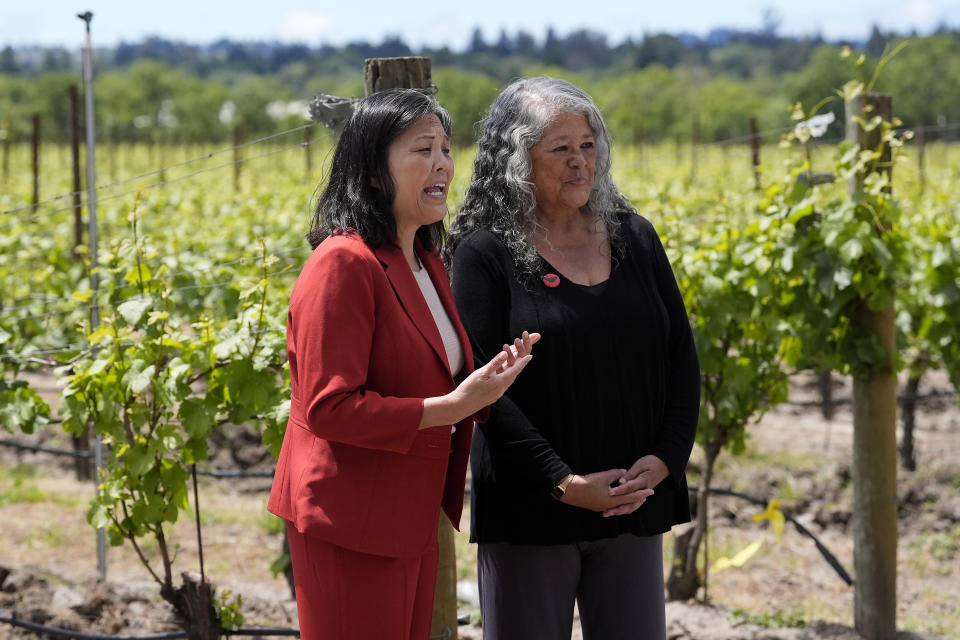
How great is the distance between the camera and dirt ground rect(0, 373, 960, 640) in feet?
12.7

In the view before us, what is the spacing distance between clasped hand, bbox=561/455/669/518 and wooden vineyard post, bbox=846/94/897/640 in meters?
1.63

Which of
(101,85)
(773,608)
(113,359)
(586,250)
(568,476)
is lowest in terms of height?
(773,608)

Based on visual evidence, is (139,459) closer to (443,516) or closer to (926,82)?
(443,516)

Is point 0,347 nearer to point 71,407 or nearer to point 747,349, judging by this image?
point 71,407

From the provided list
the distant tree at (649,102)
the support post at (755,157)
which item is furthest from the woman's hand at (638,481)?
the distant tree at (649,102)

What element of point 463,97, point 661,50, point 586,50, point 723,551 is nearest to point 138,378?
point 723,551

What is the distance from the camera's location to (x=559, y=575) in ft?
7.48

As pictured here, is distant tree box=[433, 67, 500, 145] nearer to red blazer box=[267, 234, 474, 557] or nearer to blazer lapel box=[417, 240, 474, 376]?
blazer lapel box=[417, 240, 474, 376]

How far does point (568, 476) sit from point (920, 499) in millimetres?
4441

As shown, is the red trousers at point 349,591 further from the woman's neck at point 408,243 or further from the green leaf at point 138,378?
the green leaf at point 138,378

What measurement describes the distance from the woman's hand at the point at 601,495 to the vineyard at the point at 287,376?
30.7 inches

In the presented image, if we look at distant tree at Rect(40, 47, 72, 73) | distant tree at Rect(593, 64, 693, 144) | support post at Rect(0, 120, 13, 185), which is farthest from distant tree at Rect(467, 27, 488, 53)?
support post at Rect(0, 120, 13, 185)

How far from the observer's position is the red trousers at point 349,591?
6.42 ft

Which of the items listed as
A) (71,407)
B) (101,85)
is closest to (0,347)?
(71,407)
